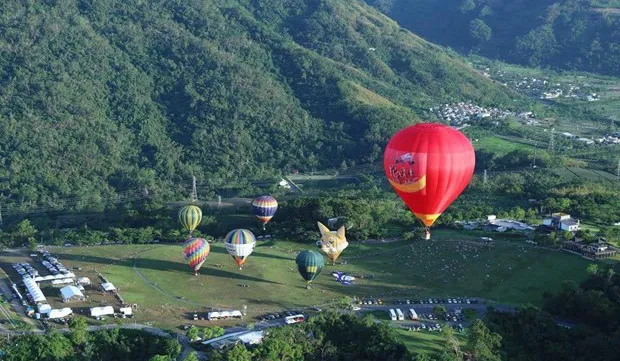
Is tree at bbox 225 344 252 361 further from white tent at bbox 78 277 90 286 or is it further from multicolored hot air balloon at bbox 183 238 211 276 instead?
white tent at bbox 78 277 90 286

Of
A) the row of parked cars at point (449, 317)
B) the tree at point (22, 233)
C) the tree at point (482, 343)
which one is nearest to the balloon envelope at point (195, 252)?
the row of parked cars at point (449, 317)

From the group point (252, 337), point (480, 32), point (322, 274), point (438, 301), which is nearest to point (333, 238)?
point (322, 274)

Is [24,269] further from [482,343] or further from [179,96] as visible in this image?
[179,96]

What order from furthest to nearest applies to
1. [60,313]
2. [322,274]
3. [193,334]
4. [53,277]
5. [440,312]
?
[322,274] < [53,277] < [440,312] < [60,313] < [193,334]

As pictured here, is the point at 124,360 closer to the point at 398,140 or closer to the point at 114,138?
the point at 398,140

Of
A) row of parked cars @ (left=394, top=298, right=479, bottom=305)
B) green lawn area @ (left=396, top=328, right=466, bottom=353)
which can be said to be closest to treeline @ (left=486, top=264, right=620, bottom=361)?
green lawn area @ (left=396, top=328, right=466, bottom=353)

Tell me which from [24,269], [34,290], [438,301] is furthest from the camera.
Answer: [24,269]
